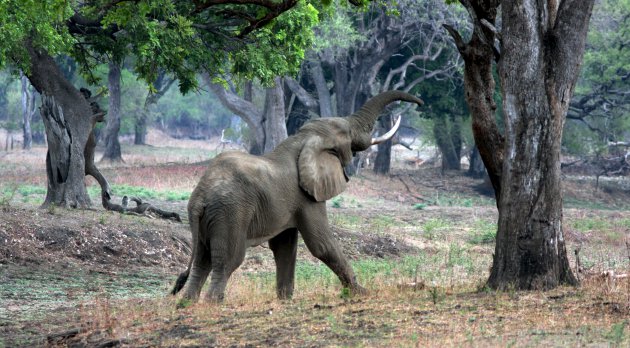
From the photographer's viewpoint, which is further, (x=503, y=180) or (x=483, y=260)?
(x=483, y=260)

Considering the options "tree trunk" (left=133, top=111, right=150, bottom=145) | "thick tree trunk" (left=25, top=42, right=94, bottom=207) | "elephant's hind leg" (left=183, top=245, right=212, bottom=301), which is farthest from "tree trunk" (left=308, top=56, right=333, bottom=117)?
"elephant's hind leg" (left=183, top=245, right=212, bottom=301)

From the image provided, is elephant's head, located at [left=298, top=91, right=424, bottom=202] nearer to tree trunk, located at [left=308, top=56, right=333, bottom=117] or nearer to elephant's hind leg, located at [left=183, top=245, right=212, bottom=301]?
elephant's hind leg, located at [left=183, top=245, right=212, bottom=301]

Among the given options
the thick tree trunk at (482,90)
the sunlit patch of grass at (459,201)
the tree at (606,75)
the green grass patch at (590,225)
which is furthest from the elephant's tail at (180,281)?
the tree at (606,75)

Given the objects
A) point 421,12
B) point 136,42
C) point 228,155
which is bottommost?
point 228,155

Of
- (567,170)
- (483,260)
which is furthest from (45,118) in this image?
(567,170)

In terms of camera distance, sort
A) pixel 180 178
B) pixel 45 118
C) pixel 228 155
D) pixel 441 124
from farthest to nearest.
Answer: pixel 441 124 < pixel 180 178 < pixel 45 118 < pixel 228 155

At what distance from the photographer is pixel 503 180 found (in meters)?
12.0

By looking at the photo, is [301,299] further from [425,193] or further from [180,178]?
[425,193]

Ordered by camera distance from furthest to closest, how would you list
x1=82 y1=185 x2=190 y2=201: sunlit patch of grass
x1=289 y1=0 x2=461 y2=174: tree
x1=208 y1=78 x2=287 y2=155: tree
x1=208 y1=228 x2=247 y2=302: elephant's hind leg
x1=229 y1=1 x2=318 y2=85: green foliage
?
x1=289 y1=0 x2=461 y2=174: tree, x1=208 y1=78 x2=287 y2=155: tree, x1=82 y1=185 x2=190 y2=201: sunlit patch of grass, x1=229 y1=1 x2=318 y2=85: green foliage, x1=208 y1=228 x2=247 y2=302: elephant's hind leg

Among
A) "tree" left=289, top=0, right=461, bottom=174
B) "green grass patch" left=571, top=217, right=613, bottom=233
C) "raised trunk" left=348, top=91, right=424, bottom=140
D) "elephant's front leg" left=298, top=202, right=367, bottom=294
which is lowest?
"elephant's front leg" left=298, top=202, right=367, bottom=294

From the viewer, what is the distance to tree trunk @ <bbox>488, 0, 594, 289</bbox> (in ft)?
38.2

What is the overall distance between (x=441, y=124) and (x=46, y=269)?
3866 centimetres

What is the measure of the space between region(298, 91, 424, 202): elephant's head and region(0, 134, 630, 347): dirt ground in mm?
1394

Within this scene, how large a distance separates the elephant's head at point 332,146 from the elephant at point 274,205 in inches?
0.5
